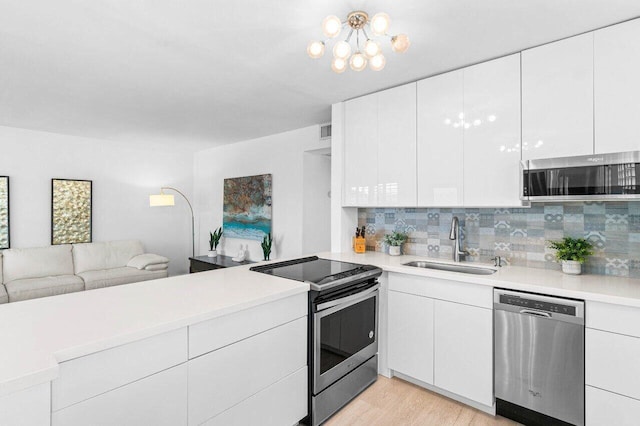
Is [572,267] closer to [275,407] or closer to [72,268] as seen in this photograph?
[275,407]

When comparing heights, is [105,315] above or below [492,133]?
below

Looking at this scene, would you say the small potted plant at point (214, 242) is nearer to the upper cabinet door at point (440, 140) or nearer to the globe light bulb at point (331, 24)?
the upper cabinet door at point (440, 140)

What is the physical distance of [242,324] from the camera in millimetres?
1577

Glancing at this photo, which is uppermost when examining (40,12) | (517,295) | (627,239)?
(40,12)

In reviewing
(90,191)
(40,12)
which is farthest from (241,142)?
(40,12)

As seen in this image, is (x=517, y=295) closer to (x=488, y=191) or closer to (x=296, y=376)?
(x=488, y=191)

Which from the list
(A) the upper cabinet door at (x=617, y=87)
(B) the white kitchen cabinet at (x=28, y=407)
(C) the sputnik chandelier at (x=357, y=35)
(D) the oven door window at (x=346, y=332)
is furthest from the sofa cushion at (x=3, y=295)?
(A) the upper cabinet door at (x=617, y=87)

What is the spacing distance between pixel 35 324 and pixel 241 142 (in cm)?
418

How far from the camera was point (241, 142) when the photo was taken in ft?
16.8

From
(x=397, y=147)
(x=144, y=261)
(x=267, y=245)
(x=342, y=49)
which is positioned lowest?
(x=144, y=261)

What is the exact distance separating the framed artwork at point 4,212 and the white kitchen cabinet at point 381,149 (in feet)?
14.2

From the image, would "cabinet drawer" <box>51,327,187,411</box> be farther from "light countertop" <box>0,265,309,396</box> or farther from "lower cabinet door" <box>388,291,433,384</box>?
"lower cabinet door" <box>388,291,433,384</box>

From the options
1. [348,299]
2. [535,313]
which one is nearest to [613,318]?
[535,313]

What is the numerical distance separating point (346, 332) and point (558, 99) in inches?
78.1
